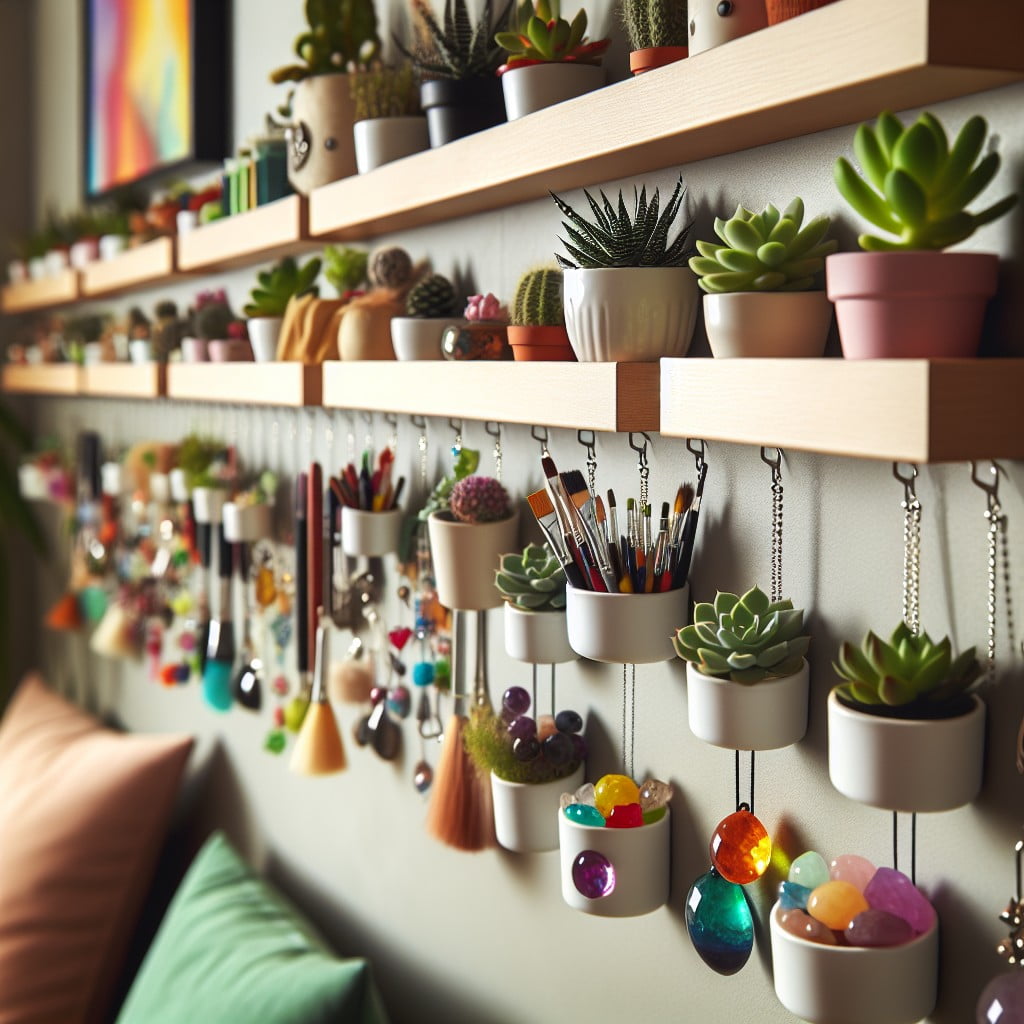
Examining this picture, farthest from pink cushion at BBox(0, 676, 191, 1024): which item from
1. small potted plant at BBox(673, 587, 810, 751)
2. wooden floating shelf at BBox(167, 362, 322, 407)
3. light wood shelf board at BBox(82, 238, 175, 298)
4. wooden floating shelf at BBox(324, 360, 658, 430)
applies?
small potted plant at BBox(673, 587, 810, 751)

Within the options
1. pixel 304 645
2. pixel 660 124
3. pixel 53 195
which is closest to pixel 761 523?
pixel 660 124

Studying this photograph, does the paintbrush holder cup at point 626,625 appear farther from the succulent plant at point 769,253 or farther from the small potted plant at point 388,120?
the small potted plant at point 388,120

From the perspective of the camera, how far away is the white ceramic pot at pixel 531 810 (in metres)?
1.05

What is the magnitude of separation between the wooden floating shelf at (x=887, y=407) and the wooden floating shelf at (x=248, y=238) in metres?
0.76

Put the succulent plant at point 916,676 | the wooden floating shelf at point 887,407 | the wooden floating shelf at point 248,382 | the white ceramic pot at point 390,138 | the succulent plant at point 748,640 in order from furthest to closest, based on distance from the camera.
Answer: the wooden floating shelf at point 248,382 → the white ceramic pot at point 390,138 → the succulent plant at point 748,640 → the succulent plant at point 916,676 → the wooden floating shelf at point 887,407

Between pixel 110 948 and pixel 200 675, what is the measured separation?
436mm

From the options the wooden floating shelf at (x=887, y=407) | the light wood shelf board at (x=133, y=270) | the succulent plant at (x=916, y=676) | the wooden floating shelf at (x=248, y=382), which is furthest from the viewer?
the light wood shelf board at (x=133, y=270)

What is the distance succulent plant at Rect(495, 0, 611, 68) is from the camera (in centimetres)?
93

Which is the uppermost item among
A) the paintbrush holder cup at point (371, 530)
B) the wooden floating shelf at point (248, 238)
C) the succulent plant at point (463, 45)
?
the succulent plant at point (463, 45)

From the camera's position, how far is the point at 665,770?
3.32 ft

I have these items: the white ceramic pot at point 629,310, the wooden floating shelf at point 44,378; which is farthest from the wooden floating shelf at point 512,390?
the wooden floating shelf at point 44,378

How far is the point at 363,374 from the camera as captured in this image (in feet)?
3.86

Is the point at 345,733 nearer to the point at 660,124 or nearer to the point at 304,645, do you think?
the point at 304,645

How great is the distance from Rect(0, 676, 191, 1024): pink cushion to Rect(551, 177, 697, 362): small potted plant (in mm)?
1321
